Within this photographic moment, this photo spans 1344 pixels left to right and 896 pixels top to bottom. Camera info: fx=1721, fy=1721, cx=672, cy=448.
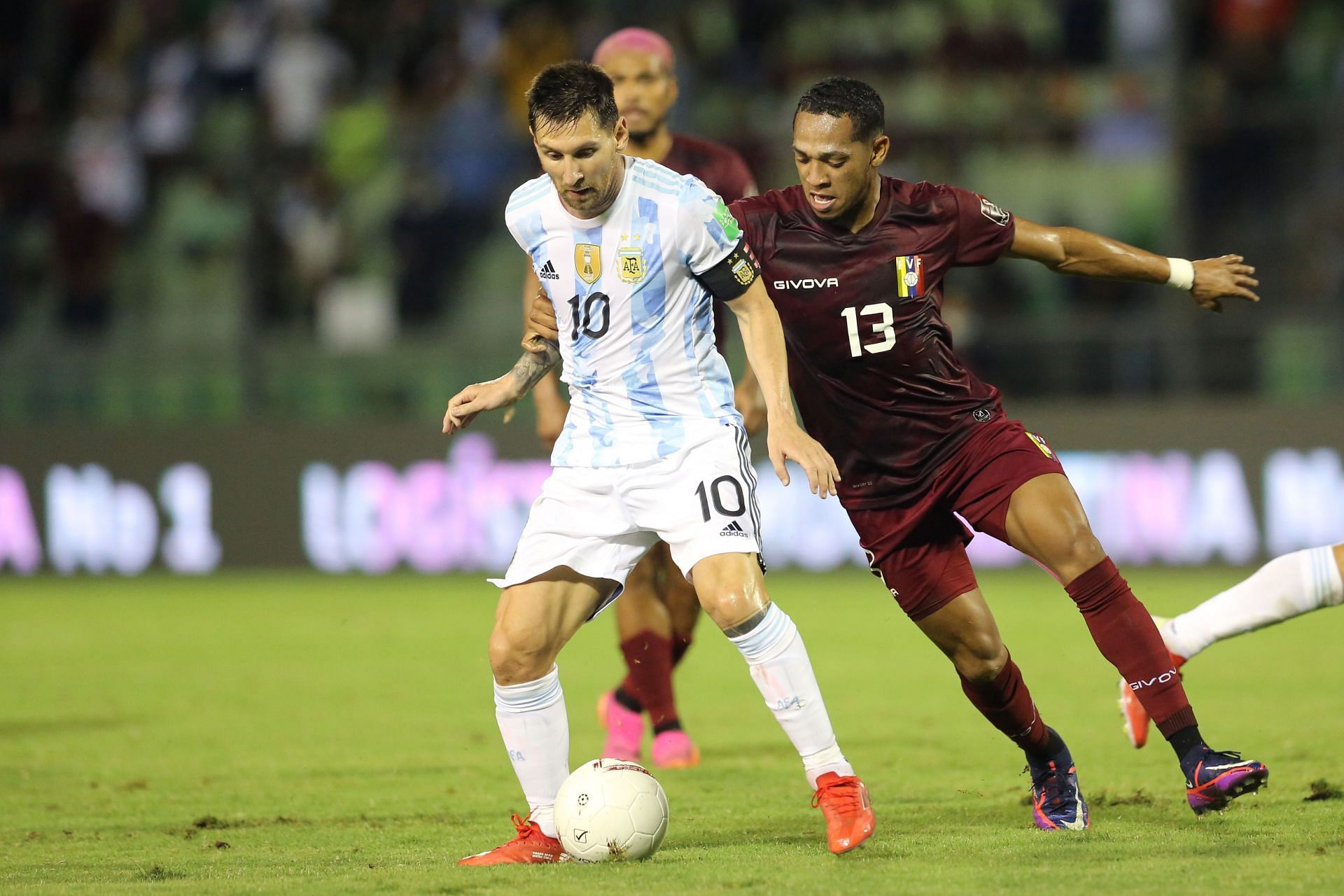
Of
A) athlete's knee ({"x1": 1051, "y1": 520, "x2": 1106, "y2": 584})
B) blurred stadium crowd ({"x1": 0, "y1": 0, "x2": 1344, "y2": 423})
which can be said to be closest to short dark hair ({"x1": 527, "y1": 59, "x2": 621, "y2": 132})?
athlete's knee ({"x1": 1051, "y1": 520, "x2": 1106, "y2": 584})

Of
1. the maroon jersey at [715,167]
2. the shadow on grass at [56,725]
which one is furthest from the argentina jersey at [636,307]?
the shadow on grass at [56,725]

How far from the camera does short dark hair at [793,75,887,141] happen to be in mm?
4914

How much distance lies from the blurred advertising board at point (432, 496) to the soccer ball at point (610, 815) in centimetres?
769

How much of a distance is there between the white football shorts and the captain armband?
0.38 meters

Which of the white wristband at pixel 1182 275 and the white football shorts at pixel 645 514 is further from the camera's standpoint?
the white wristband at pixel 1182 275

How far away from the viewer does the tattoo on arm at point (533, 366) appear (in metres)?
4.91

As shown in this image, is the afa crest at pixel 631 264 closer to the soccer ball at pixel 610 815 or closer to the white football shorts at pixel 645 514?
the white football shorts at pixel 645 514

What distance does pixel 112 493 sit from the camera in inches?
535

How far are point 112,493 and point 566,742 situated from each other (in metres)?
9.68

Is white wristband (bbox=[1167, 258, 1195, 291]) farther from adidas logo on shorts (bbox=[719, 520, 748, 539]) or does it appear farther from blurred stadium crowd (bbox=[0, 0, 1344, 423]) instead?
blurred stadium crowd (bbox=[0, 0, 1344, 423])

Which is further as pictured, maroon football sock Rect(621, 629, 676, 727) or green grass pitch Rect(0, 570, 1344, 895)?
maroon football sock Rect(621, 629, 676, 727)

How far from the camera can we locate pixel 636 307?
475 cm

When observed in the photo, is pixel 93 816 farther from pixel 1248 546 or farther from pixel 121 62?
pixel 121 62

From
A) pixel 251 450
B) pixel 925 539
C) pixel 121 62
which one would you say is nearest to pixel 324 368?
pixel 251 450
